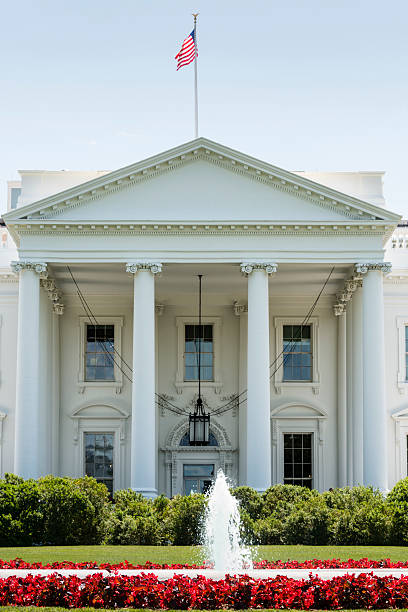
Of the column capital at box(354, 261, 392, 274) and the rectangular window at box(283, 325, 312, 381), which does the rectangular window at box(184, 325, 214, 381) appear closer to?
the rectangular window at box(283, 325, 312, 381)

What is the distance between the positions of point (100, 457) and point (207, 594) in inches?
1023

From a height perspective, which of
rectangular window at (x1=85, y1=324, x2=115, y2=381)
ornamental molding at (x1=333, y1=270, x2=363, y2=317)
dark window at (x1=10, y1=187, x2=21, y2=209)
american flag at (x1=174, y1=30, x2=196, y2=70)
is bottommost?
rectangular window at (x1=85, y1=324, x2=115, y2=381)

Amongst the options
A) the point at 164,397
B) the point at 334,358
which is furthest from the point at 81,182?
the point at 334,358

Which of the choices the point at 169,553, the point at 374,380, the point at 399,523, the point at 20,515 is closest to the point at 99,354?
the point at 374,380

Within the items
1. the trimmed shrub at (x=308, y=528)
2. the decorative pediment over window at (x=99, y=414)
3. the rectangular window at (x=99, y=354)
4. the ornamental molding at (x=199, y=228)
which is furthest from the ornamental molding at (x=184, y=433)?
the trimmed shrub at (x=308, y=528)

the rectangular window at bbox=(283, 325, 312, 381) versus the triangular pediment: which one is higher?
the triangular pediment

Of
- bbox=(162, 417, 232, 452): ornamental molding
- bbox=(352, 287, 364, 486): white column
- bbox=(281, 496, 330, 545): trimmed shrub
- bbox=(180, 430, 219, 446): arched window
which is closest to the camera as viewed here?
bbox=(281, 496, 330, 545): trimmed shrub

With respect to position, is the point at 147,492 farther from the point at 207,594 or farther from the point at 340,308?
the point at 207,594

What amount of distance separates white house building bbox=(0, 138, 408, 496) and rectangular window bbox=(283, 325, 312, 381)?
6 cm

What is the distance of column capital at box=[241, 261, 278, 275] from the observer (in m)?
35.1

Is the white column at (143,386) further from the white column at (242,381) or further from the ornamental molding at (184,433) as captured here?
the white column at (242,381)

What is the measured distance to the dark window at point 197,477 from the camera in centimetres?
Answer: 4184

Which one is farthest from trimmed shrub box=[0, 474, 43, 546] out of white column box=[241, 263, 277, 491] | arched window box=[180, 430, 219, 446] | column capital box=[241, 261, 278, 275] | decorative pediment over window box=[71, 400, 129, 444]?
arched window box=[180, 430, 219, 446]

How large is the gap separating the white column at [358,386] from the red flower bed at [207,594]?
2122cm
